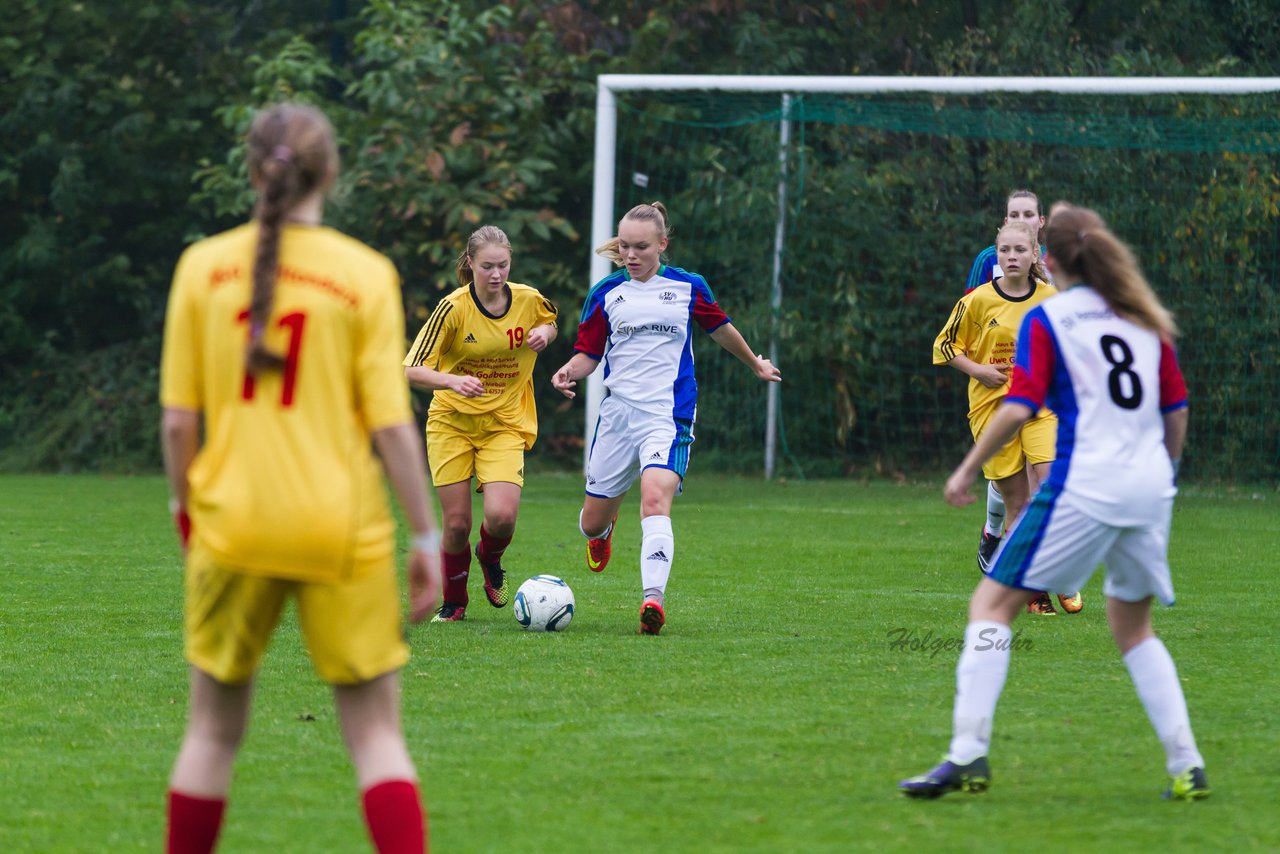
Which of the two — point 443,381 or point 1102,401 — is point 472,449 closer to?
point 443,381

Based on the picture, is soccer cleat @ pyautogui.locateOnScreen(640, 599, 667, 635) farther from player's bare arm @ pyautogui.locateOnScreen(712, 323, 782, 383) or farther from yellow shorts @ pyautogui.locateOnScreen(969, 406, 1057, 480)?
yellow shorts @ pyautogui.locateOnScreen(969, 406, 1057, 480)

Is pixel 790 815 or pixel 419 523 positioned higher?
pixel 419 523

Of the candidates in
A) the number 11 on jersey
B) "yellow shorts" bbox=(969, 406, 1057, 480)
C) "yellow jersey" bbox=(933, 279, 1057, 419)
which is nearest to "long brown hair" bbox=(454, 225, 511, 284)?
"yellow jersey" bbox=(933, 279, 1057, 419)

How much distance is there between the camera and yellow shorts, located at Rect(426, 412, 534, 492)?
774 centimetres

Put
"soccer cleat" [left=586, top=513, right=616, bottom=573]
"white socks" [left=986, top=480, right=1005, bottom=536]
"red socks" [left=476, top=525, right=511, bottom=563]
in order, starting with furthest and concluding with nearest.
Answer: "white socks" [left=986, top=480, right=1005, bottom=536]
"soccer cleat" [left=586, top=513, right=616, bottom=573]
"red socks" [left=476, top=525, right=511, bottom=563]

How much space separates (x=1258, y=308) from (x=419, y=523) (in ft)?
42.5

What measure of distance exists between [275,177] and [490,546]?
4.87 m

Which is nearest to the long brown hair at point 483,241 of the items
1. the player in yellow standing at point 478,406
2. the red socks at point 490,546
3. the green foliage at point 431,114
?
the player in yellow standing at point 478,406

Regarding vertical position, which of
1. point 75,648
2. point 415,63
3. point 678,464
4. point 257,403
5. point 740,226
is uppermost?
point 415,63

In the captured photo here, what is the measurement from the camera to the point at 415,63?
16.8 meters

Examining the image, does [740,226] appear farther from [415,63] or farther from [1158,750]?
[1158,750]

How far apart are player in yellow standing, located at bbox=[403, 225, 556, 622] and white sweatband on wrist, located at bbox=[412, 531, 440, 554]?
4291mm

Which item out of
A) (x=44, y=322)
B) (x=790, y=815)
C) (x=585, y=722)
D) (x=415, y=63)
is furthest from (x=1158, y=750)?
(x=44, y=322)

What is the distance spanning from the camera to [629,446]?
7645 millimetres
